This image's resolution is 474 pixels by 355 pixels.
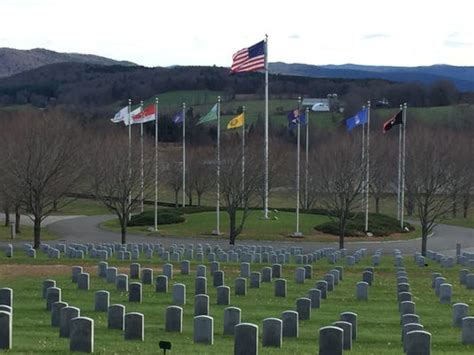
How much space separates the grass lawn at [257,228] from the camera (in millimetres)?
51594

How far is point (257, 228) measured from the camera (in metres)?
53.6

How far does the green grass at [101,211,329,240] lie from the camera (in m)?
52.2

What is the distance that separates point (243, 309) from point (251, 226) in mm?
33805

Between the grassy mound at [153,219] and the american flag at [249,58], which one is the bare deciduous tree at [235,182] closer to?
the american flag at [249,58]

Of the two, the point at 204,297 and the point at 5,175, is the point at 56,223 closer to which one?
the point at 5,175

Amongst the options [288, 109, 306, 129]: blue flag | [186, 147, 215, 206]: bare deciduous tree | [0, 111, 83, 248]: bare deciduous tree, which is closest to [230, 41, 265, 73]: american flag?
[288, 109, 306, 129]: blue flag

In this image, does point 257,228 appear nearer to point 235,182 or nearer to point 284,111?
point 235,182

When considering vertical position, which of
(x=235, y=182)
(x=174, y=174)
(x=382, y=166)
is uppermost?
(x=382, y=166)

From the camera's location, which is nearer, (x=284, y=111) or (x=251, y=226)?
(x=251, y=226)

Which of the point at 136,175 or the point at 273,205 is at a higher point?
the point at 136,175

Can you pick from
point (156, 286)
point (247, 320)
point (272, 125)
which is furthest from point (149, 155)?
point (272, 125)

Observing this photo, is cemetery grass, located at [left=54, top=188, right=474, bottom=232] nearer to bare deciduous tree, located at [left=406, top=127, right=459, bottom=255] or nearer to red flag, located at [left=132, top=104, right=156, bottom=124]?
bare deciduous tree, located at [left=406, top=127, right=459, bottom=255]

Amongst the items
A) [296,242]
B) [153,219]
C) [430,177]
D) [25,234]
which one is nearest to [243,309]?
[430,177]

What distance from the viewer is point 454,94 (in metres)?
158
